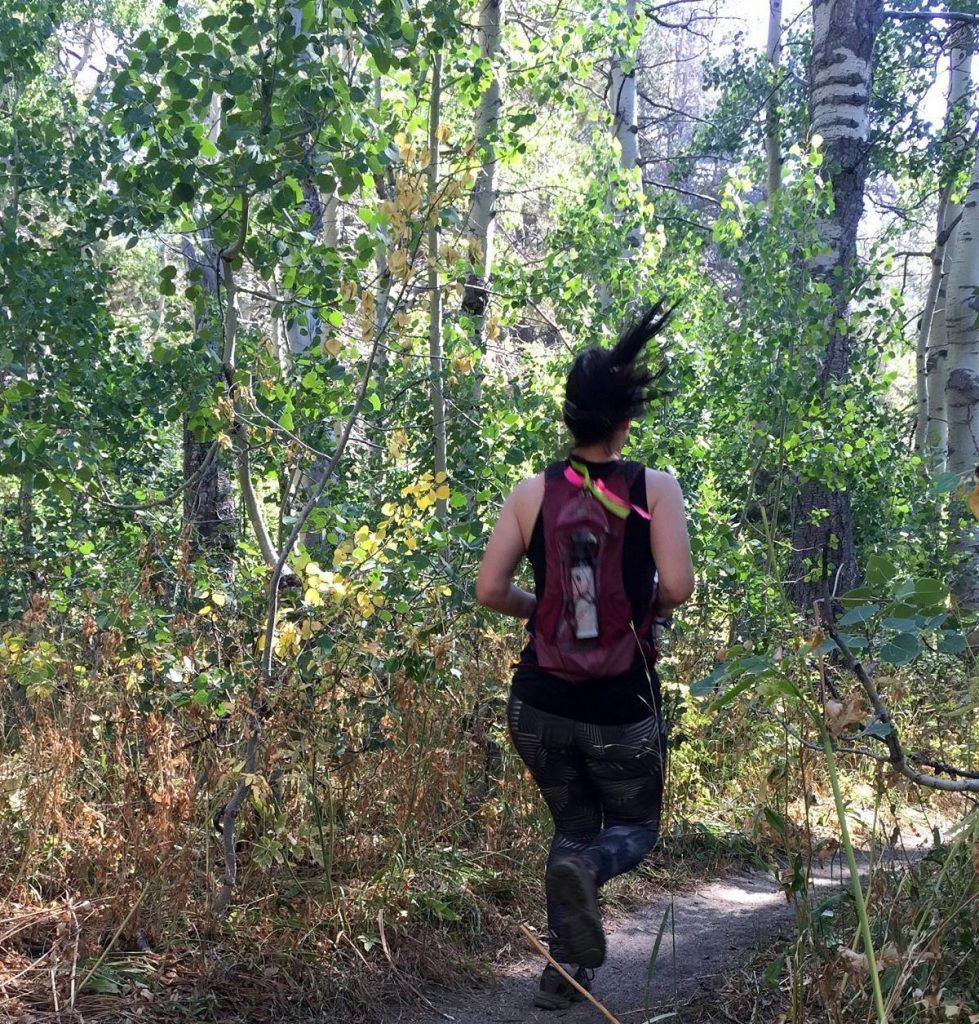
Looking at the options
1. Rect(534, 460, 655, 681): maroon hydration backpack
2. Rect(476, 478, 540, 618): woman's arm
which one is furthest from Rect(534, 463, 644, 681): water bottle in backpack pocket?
Rect(476, 478, 540, 618): woman's arm

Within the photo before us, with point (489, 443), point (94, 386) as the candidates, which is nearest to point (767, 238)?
point (489, 443)

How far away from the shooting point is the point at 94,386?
577 centimetres

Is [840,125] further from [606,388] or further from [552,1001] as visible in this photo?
[552,1001]

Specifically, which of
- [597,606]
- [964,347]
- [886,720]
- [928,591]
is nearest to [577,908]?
[597,606]

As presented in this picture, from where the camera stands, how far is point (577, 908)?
3.04m

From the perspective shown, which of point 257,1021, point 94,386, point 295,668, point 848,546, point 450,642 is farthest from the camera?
point 848,546

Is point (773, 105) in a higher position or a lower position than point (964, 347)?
higher

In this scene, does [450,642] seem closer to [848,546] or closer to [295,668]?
[295,668]

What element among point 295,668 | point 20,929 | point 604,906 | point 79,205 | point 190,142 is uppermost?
point 79,205

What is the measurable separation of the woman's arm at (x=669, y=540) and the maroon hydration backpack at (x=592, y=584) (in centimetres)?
6

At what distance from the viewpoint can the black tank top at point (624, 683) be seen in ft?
10.9

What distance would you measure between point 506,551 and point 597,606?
0.37 metres

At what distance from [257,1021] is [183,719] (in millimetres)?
1190

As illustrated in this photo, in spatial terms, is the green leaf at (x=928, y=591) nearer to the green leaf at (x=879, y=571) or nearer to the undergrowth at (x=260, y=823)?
the green leaf at (x=879, y=571)
